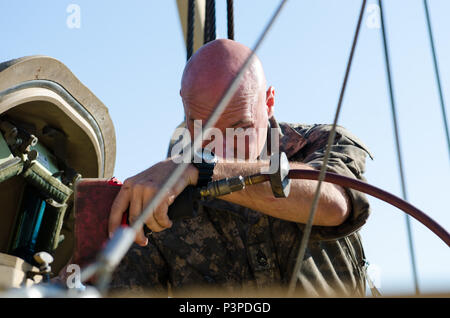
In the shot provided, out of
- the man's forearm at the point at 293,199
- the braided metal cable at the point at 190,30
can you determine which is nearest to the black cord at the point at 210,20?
the braided metal cable at the point at 190,30

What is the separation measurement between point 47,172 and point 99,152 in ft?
1.13

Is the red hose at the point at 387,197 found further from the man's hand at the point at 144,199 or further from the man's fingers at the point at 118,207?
the man's fingers at the point at 118,207

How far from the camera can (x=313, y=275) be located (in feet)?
6.14

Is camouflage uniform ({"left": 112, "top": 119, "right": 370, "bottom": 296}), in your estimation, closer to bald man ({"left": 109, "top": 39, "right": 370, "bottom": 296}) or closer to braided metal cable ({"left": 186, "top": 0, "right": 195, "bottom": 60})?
bald man ({"left": 109, "top": 39, "right": 370, "bottom": 296})

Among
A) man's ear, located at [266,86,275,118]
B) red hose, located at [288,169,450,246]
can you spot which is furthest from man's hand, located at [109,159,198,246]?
man's ear, located at [266,86,275,118]

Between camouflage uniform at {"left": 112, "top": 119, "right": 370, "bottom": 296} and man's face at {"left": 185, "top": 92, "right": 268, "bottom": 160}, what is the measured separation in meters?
0.18

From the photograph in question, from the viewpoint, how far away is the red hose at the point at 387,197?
3.50 feet

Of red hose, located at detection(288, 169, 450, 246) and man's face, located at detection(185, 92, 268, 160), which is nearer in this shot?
red hose, located at detection(288, 169, 450, 246)

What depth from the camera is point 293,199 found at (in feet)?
5.03

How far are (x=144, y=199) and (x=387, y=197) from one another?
48cm

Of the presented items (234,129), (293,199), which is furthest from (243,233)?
(293,199)

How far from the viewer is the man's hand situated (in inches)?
43.3
